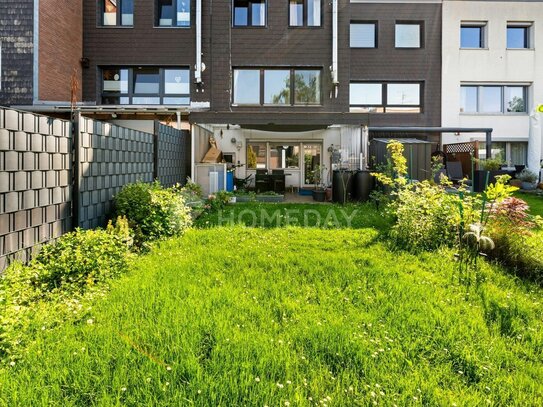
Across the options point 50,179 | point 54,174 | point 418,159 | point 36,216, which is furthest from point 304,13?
point 36,216

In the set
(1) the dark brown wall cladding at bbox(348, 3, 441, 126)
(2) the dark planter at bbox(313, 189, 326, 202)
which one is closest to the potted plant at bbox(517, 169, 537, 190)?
(1) the dark brown wall cladding at bbox(348, 3, 441, 126)

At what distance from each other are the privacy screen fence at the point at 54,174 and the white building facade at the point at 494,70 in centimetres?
1646

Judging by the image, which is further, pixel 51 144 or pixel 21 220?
pixel 51 144

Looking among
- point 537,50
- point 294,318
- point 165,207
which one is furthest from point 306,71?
point 294,318

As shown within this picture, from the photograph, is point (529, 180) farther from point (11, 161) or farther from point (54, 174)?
point (11, 161)

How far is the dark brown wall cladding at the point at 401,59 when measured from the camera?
1797 centimetres

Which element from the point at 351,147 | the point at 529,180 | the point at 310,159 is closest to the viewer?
the point at 351,147

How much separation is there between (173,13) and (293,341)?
Result: 16.3 meters

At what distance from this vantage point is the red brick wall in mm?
13555

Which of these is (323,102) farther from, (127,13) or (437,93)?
(127,13)

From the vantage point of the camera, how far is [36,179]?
436 centimetres

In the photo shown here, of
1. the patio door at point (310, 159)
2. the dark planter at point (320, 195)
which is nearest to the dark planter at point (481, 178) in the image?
the dark planter at point (320, 195)

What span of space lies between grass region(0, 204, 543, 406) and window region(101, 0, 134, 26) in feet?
47.5

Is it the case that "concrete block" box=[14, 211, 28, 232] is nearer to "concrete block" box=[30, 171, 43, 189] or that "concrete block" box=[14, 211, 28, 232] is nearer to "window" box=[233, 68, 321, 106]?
"concrete block" box=[30, 171, 43, 189]
